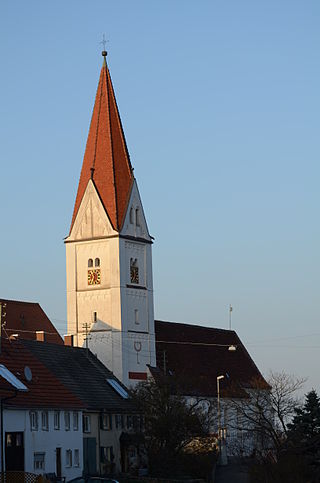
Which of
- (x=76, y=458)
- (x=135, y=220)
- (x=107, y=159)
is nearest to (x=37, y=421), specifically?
(x=76, y=458)

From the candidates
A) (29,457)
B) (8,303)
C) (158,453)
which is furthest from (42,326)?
(29,457)

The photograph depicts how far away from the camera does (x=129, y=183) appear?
301 ft

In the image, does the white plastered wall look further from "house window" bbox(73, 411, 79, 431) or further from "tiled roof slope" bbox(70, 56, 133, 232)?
"house window" bbox(73, 411, 79, 431)

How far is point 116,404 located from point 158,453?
26.9 ft

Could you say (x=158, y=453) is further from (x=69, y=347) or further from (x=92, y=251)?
(x=92, y=251)

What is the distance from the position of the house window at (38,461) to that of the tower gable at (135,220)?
34.4 metres

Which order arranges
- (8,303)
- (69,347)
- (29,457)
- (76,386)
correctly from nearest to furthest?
(29,457)
(76,386)
(69,347)
(8,303)

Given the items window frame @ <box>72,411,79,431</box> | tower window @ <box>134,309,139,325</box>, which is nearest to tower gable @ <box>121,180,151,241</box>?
tower window @ <box>134,309,139,325</box>

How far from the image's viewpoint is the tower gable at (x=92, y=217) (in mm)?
90688

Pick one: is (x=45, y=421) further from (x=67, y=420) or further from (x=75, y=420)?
(x=75, y=420)

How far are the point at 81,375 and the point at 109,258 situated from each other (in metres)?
15.2

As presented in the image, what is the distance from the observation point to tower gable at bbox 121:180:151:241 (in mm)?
91375

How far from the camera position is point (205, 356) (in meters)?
105

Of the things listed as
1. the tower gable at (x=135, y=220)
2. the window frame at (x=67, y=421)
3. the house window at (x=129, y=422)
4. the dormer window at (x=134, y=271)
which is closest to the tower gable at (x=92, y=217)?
the tower gable at (x=135, y=220)
